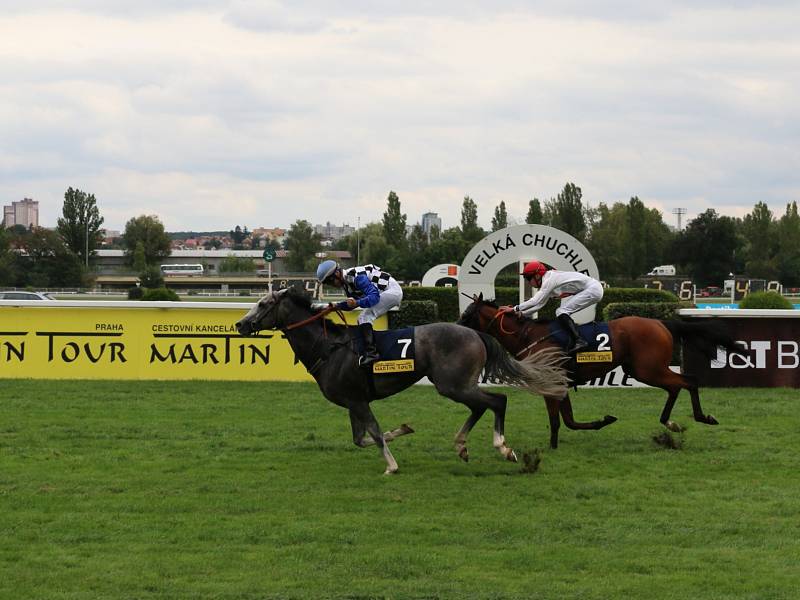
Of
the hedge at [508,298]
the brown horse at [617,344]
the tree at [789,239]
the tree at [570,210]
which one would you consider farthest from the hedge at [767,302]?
the tree at [789,239]

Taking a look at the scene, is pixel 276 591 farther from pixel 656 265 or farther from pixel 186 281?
pixel 186 281

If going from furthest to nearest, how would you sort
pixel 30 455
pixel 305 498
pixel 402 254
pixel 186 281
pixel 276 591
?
pixel 186 281 → pixel 402 254 → pixel 30 455 → pixel 305 498 → pixel 276 591

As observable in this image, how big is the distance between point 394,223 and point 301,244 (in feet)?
70.3

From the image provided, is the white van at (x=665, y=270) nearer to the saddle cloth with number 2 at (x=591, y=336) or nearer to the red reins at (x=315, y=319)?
the saddle cloth with number 2 at (x=591, y=336)

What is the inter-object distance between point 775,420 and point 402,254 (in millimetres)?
64740

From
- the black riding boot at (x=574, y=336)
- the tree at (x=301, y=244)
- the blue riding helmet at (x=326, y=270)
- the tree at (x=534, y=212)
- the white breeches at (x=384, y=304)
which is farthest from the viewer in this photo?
the tree at (x=301, y=244)

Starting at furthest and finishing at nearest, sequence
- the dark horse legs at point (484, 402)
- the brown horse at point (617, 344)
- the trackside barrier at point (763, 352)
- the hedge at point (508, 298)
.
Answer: the hedge at point (508, 298), the trackside barrier at point (763, 352), the brown horse at point (617, 344), the dark horse legs at point (484, 402)

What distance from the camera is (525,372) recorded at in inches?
348

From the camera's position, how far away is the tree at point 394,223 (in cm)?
8550

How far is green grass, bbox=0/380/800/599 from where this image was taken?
216 inches

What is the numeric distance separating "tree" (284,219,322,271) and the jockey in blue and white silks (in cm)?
9450

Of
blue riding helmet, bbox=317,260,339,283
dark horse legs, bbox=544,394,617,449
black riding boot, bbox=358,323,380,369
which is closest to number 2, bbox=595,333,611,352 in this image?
dark horse legs, bbox=544,394,617,449

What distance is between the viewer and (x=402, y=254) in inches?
2990

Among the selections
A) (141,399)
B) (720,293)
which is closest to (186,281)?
(720,293)
